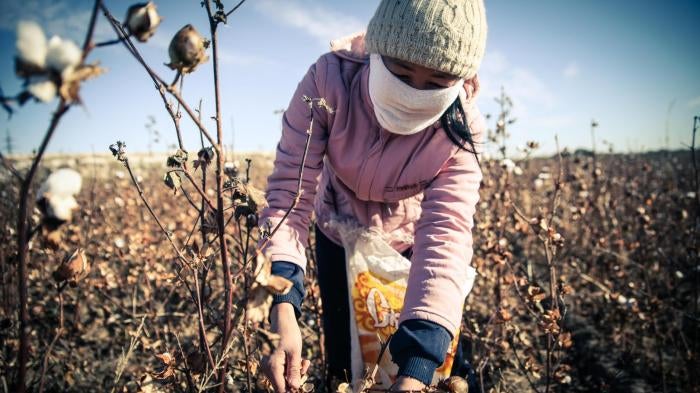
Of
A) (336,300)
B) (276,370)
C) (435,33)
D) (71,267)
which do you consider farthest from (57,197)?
(336,300)


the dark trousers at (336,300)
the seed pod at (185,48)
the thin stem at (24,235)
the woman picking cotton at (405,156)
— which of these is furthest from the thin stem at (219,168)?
the dark trousers at (336,300)

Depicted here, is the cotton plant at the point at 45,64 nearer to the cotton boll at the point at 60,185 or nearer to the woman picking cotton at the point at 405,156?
the cotton boll at the point at 60,185

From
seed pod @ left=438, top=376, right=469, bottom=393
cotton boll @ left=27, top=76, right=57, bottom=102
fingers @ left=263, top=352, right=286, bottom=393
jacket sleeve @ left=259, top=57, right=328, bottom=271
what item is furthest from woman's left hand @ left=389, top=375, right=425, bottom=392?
cotton boll @ left=27, top=76, right=57, bottom=102

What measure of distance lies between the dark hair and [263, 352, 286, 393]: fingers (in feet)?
2.75

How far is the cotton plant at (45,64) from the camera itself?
0.38 meters

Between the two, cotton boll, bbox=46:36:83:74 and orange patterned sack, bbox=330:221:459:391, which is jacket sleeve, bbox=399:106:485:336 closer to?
orange patterned sack, bbox=330:221:459:391

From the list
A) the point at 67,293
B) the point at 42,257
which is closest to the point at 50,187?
the point at 42,257

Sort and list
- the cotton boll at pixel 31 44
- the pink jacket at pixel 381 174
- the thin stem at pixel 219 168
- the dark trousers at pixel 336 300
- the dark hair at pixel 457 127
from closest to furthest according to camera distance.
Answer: the cotton boll at pixel 31 44 < the thin stem at pixel 219 168 < the pink jacket at pixel 381 174 < the dark hair at pixel 457 127 < the dark trousers at pixel 336 300

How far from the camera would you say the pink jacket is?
1134 millimetres

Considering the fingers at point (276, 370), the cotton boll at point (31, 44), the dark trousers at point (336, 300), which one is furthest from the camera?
the dark trousers at point (336, 300)

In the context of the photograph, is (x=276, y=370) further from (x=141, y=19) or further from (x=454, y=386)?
(x=141, y=19)

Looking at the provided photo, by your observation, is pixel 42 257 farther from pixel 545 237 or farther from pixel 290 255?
pixel 545 237

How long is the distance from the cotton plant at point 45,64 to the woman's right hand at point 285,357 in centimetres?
63

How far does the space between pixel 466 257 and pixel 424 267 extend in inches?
6.3
